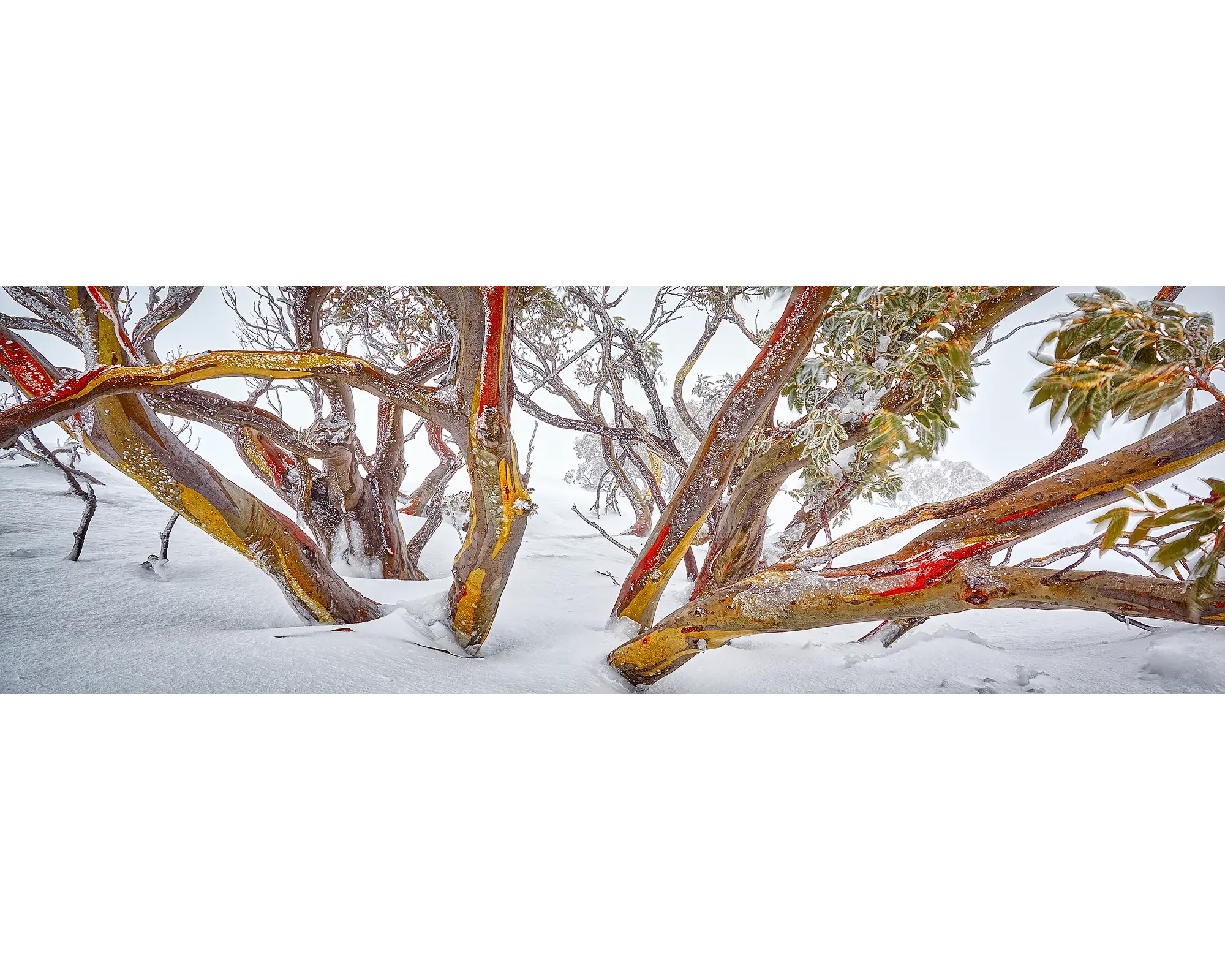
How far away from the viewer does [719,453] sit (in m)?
1.77

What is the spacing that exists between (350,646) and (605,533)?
0.97 meters

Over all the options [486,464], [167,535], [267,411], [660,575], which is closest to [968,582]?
[660,575]

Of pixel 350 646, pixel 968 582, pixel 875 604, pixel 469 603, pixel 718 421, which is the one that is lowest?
pixel 350 646

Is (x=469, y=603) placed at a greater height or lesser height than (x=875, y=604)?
lesser

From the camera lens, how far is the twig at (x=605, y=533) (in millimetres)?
2064

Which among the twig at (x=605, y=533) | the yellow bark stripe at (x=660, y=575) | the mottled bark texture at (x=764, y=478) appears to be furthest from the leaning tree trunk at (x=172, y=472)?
the mottled bark texture at (x=764, y=478)

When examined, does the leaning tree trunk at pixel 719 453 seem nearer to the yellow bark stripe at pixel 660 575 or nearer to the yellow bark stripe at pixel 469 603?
the yellow bark stripe at pixel 660 575

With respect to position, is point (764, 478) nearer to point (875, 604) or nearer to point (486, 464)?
point (875, 604)

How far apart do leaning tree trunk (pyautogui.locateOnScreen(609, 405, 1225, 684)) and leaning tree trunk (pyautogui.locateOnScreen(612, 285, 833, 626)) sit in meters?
0.19

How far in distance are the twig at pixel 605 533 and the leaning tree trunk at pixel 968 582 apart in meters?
0.40

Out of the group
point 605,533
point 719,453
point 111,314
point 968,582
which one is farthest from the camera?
point 605,533
